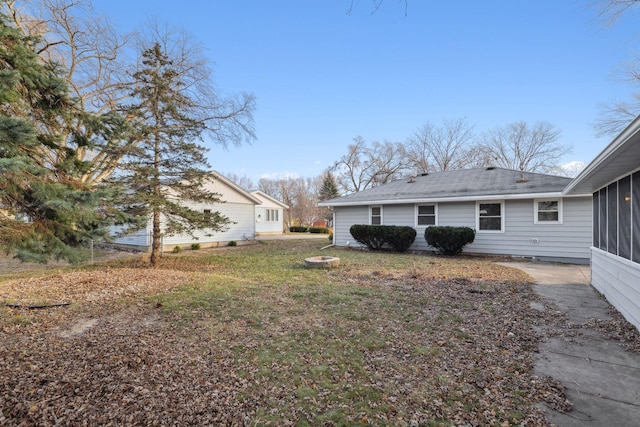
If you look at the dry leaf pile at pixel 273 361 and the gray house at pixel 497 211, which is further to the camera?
the gray house at pixel 497 211

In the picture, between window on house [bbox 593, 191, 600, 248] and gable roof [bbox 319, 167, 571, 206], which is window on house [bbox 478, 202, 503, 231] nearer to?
gable roof [bbox 319, 167, 571, 206]

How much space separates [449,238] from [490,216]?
6.23ft

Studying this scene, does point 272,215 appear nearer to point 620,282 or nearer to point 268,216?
point 268,216

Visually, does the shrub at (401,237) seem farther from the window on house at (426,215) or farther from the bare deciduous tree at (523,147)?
the bare deciduous tree at (523,147)

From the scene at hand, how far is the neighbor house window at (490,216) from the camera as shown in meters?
11.3

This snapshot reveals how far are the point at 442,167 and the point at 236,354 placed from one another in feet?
104

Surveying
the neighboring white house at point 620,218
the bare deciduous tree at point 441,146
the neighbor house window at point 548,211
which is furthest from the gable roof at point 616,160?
the bare deciduous tree at point 441,146

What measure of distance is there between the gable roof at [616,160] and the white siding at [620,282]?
133 centimetres

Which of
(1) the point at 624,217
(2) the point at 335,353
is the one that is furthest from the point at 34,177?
(1) the point at 624,217

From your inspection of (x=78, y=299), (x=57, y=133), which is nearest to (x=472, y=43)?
(x=57, y=133)

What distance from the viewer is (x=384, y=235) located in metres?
12.8

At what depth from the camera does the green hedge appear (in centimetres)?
1245

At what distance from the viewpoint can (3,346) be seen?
11.4ft

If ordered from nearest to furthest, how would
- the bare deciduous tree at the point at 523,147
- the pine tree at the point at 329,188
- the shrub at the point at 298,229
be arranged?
the bare deciduous tree at the point at 523,147 → the shrub at the point at 298,229 → the pine tree at the point at 329,188
